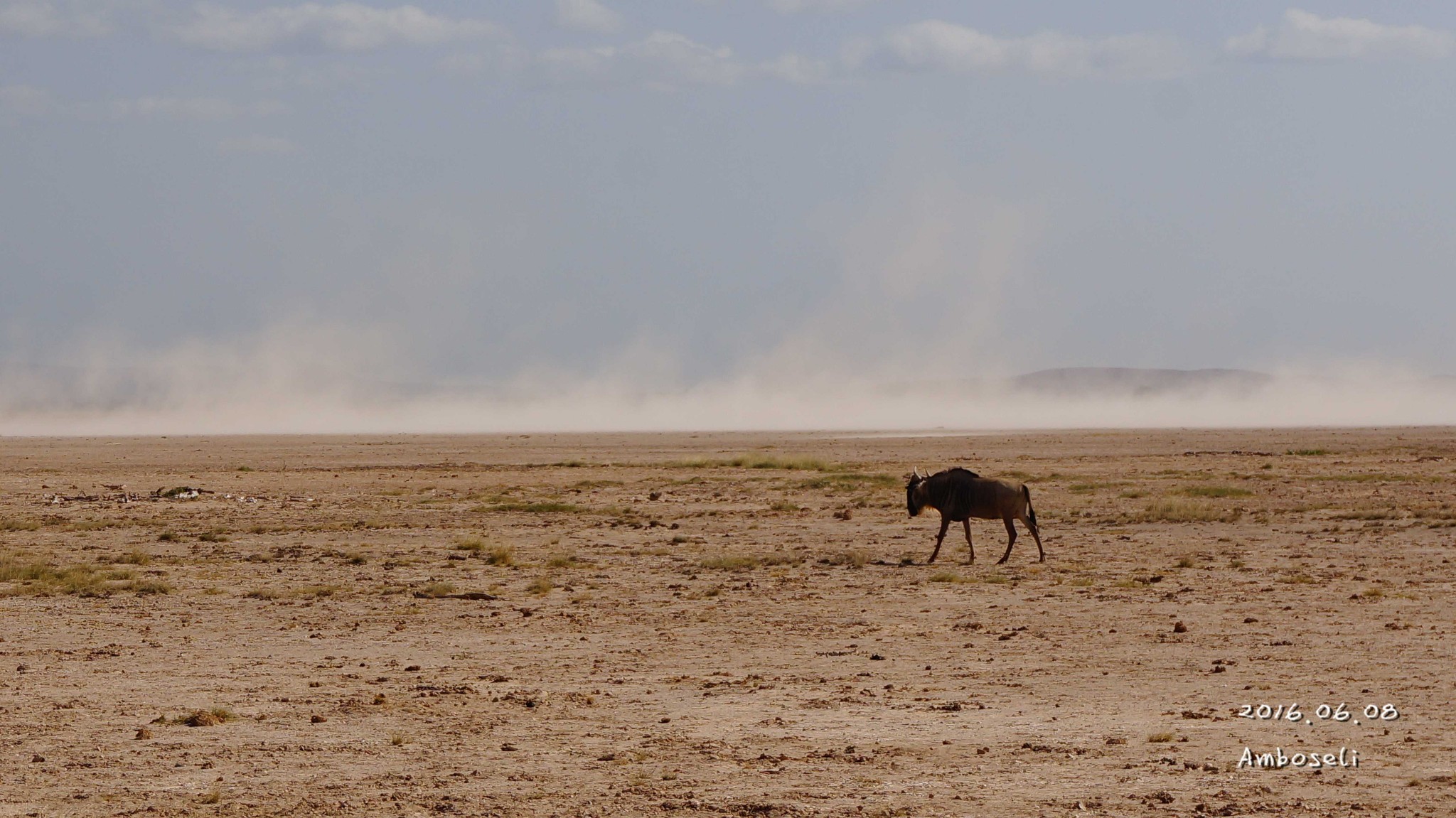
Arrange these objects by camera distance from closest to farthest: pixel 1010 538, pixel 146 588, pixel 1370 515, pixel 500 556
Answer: pixel 146 588 < pixel 1010 538 < pixel 500 556 < pixel 1370 515

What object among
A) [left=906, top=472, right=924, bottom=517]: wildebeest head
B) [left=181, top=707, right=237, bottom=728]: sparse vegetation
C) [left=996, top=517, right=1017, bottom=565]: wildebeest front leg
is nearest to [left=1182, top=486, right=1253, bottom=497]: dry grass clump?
[left=996, top=517, right=1017, bottom=565]: wildebeest front leg

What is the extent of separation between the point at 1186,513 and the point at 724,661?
18201mm

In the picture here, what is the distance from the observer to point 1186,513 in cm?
Result: 3117

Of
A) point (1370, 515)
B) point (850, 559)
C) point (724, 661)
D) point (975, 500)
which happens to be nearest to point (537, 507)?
point (850, 559)

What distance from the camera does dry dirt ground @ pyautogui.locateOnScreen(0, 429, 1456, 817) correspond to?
1014 cm

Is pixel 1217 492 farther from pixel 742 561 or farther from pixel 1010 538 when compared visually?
pixel 742 561

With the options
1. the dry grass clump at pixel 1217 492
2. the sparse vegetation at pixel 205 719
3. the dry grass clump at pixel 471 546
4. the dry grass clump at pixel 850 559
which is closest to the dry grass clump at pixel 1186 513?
the dry grass clump at pixel 1217 492

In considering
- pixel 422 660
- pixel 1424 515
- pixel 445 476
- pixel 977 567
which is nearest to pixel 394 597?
pixel 422 660

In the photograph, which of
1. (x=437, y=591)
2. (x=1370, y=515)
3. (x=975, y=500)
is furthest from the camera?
(x=1370, y=515)

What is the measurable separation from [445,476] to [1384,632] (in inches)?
1560

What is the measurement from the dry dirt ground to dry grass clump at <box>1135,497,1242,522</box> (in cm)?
12

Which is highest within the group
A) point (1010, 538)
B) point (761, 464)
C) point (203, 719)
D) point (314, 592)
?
point (761, 464)

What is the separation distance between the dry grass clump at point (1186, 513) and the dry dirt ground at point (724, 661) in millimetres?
117

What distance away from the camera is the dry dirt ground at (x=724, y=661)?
1014 centimetres
